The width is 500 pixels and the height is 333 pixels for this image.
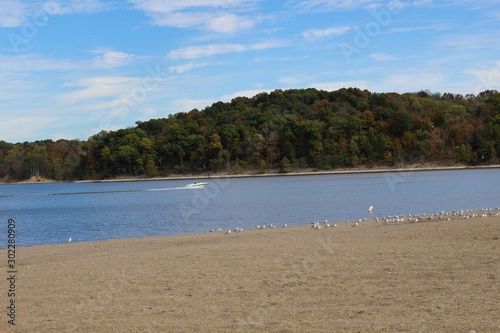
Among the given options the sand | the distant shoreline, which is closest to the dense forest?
the distant shoreline

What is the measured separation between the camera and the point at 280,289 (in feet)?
40.4

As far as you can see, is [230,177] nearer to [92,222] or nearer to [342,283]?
[92,222]

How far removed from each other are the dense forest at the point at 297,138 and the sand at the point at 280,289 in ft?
316

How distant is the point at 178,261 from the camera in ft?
56.0

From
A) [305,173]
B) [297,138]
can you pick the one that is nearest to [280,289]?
[305,173]

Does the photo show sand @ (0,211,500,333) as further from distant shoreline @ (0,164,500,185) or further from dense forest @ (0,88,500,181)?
dense forest @ (0,88,500,181)

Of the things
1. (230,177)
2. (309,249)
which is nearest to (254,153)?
(230,177)

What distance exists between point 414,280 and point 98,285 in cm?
679

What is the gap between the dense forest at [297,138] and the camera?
369 ft

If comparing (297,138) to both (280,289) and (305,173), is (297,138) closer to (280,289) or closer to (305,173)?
(305,173)

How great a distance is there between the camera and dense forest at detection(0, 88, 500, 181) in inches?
4424

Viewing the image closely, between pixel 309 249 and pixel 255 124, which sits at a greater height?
pixel 255 124

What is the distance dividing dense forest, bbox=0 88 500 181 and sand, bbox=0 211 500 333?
316ft

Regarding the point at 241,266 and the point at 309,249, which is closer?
the point at 241,266
